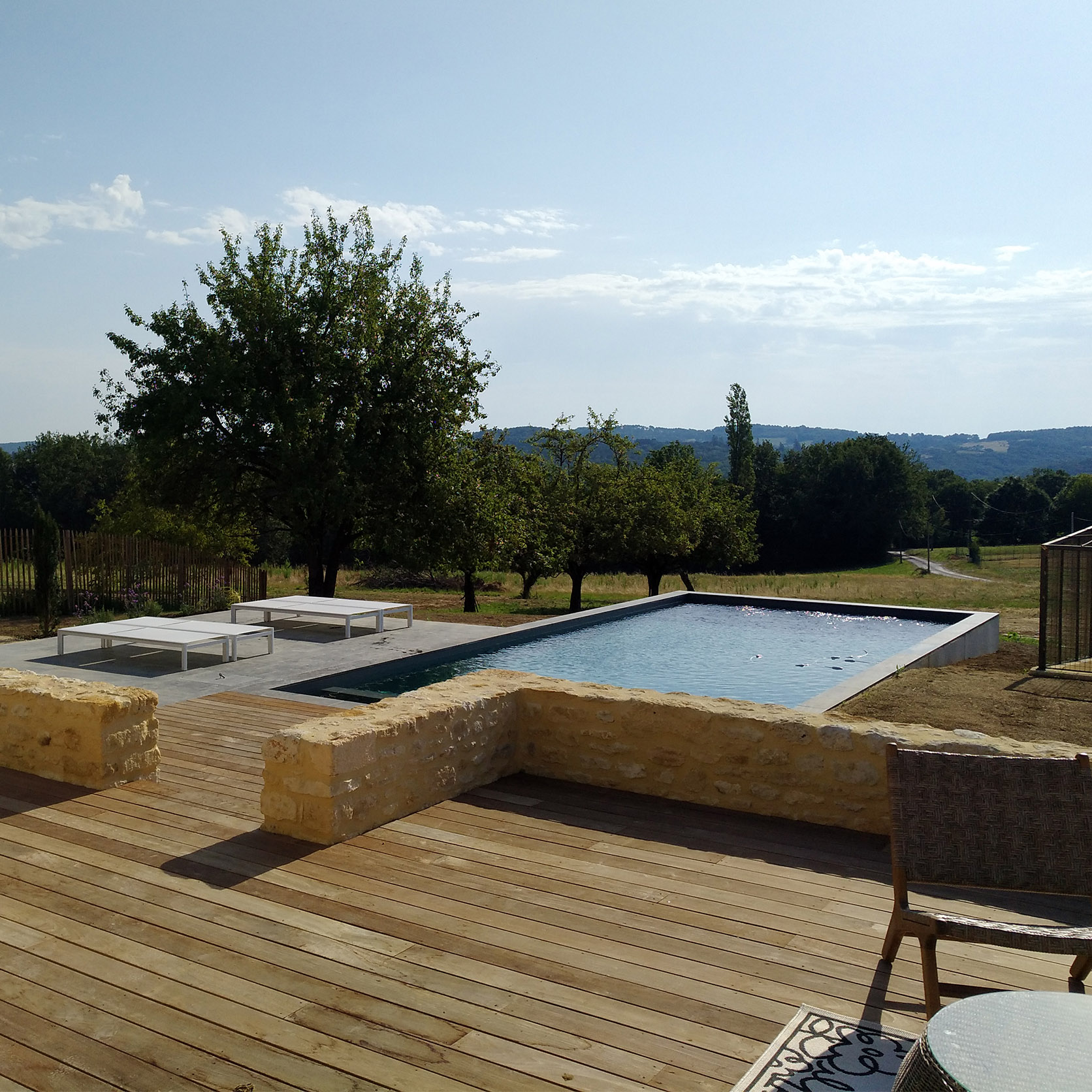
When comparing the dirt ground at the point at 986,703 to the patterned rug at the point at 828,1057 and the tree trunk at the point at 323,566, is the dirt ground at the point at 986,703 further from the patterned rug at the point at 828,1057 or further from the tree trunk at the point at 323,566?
the tree trunk at the point at 323,566

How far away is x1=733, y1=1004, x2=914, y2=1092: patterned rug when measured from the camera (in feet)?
8.21

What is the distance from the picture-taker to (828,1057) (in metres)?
2.64

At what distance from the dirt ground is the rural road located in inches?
1266

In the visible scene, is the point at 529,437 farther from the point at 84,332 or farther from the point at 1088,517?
the point at 1088,517

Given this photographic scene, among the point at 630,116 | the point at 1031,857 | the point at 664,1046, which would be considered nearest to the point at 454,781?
the point at 664,1046

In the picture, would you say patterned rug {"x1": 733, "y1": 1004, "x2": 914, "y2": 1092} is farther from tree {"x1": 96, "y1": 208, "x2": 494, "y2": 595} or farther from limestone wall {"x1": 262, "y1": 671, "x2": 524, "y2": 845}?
tree {"x1": 96, "y1": 208, "x2": 494, "y2": 595}

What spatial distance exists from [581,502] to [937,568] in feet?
Result: 117

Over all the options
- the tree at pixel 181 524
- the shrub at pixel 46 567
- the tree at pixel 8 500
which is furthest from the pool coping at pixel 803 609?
the tree at pixel 8 500

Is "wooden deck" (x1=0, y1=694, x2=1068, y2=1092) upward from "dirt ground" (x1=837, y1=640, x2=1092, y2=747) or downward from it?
upward

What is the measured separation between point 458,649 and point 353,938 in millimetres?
7889

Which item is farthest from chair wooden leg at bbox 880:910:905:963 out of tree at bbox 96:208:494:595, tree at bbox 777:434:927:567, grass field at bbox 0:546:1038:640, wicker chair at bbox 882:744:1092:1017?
tree at bbox 777:434:927:567

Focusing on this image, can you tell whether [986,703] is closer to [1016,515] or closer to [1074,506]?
[1016,515]

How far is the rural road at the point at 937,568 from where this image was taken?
148 ft

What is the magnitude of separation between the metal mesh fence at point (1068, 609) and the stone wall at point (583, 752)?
724cm
